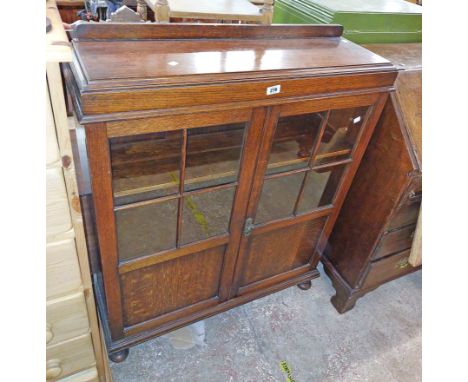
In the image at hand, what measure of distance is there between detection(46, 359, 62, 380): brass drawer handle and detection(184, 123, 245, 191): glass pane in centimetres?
71

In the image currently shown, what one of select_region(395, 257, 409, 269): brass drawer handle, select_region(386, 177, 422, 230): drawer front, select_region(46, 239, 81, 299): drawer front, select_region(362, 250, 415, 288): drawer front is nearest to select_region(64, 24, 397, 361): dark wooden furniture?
select_region(46, 239, 81, 299): drawer front

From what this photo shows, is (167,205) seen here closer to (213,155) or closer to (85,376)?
(213,155)

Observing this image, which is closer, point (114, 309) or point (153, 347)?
point (114, 309)

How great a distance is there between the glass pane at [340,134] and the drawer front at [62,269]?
2.74 feet

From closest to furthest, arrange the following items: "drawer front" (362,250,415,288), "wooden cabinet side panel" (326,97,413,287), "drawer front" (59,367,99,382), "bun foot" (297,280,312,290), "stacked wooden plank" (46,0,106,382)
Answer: "stacked wooden plank" (46,0,106,382) < "drawer front" (59,367,99,382) < "wooden cabinet side panel" (326,97,413,287) < "drawer front" (362,250,415,288) < "bun foot" (297,280,312,290)

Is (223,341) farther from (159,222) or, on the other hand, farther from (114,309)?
(159,222)

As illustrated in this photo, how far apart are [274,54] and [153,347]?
1309 mm

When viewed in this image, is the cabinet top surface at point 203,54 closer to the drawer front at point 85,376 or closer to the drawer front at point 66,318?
the drawer front at point 66,318

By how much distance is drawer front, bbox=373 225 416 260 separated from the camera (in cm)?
153

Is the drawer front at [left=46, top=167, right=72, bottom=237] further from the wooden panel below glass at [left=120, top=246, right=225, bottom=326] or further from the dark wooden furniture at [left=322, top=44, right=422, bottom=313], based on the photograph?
the dark wooden furniture at [left=322, top=44, right=422, bottom=313]

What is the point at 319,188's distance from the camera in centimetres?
140
